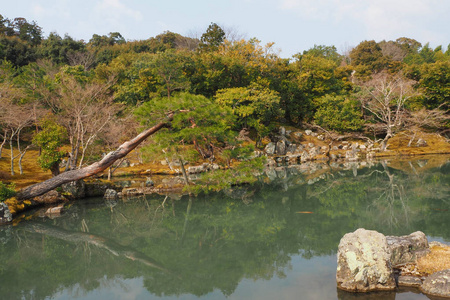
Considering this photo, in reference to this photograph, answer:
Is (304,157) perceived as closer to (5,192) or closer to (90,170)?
(90,170)

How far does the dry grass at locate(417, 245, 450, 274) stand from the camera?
5402 millimetres

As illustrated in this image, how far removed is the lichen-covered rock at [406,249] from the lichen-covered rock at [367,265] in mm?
837

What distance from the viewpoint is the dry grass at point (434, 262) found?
17.7 ft

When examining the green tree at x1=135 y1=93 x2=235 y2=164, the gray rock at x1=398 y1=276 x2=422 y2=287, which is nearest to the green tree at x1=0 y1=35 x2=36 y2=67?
the green tree at x1=135 y1=93 x2=235 y2=164

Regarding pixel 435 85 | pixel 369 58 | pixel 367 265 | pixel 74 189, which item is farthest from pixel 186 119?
pixel 369 58

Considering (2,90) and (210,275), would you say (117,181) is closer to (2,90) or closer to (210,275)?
(2,90)


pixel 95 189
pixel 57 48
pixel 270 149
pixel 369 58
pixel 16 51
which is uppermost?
pixel 369 58

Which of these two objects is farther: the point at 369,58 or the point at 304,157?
the point at 369,58

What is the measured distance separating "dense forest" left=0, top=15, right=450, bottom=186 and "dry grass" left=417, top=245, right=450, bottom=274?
9.93 m

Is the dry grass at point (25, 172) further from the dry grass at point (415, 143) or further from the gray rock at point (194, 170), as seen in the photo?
Answer: the dry grass at point (415, 143)

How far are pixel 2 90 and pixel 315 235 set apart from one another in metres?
17.2

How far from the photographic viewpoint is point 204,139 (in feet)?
42.0

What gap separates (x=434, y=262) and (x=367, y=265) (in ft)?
5.10

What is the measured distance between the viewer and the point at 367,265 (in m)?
5.01
